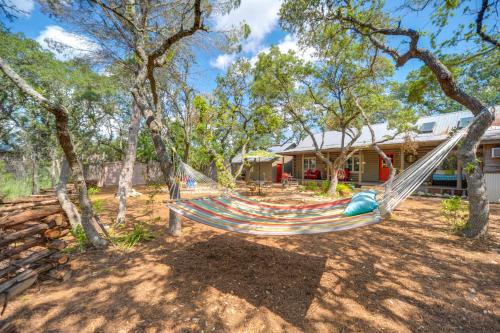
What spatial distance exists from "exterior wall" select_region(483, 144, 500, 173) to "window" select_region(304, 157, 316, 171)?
766cm

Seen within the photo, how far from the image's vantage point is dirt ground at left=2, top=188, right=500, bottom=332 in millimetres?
1669

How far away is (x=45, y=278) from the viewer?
230cm

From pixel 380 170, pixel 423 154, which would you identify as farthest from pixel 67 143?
pixel 380 170

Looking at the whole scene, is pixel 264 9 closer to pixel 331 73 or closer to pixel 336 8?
pixel 336 8

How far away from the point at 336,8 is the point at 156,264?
5275 millimetres

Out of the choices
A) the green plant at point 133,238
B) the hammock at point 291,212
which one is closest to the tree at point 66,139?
the green plant at point 133,238

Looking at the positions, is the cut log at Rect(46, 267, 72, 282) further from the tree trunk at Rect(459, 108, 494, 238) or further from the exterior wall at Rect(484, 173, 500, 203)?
the exterior wall at Rect(484, 173, 500, 203)

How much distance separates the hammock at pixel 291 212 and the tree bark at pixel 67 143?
1.23 meters

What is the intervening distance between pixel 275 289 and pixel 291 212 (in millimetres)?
1103

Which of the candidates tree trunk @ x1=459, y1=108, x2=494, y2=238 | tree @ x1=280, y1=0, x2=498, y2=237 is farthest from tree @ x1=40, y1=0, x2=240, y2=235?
tree trunk @ x1=459, y1=108, x2=494, y2=238

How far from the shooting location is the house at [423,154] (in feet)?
23.7

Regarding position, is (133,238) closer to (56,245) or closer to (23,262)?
(56,245)

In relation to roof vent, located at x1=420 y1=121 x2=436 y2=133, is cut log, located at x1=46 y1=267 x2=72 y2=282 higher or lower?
lower

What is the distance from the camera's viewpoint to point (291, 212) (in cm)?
300
